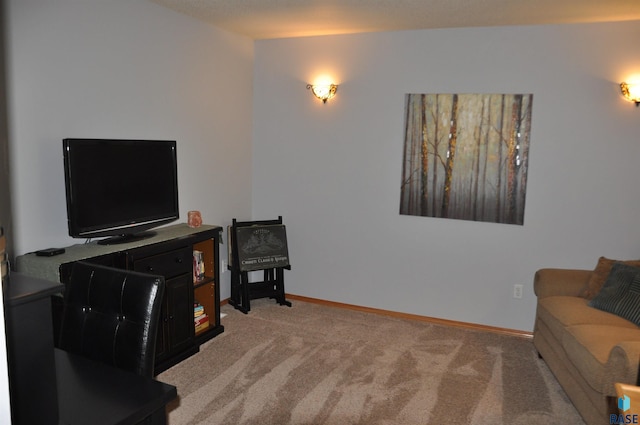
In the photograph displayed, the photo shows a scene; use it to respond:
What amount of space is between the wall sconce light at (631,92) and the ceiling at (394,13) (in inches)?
19.2

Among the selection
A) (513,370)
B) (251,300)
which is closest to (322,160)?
(251,300)

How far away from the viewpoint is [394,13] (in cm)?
366

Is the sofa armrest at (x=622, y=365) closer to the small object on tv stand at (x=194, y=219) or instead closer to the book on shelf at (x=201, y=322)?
the book on shelf at (x=201, y=322)

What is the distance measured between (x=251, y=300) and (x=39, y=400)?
3.60 m

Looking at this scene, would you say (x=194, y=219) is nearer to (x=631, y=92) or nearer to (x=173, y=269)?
(x=173, y=269)

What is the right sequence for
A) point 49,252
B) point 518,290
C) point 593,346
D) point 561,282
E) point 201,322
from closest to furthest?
point 593,346 < point 49,252 < point 561,282 < point 201,322 < point 518,290

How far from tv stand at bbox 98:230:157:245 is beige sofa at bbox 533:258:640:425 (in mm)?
2777

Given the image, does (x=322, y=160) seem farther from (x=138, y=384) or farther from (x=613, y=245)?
(x=138, y=384)

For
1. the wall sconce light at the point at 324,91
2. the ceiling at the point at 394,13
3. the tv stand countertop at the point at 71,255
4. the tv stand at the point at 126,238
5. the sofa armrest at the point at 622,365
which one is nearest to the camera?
the sofa armrest at the point at 622,365

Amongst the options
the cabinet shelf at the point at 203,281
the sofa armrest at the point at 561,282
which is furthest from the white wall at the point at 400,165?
the cabinet shelf at the point at 203,281

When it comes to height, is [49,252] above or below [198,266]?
above

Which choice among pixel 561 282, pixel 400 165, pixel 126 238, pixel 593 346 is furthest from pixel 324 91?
pixel 593 346

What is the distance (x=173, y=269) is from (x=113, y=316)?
1591 millimetres

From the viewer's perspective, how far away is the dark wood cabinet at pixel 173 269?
8.94 ft
